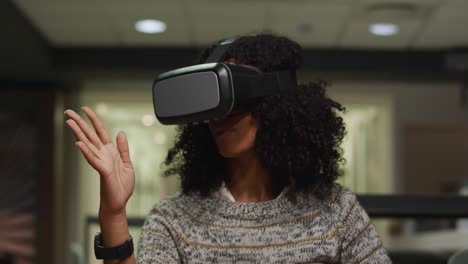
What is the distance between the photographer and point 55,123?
5230 mm

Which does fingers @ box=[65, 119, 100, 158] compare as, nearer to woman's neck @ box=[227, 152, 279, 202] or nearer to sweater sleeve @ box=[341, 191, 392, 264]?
woman's neck @ box=[227, 152, 279, 202]

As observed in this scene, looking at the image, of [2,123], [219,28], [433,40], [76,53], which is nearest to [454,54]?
[433,40]

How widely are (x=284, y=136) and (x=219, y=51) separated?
149 mm

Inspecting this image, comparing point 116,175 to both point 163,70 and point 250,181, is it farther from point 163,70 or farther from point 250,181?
point 163,70

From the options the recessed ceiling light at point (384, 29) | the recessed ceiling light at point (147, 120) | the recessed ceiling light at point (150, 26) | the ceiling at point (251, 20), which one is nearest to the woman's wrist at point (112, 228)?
the ceiling at point (251, 20)

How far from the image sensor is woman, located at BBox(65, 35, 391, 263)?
0.98 metres

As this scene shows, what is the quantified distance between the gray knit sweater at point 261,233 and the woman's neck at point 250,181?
0.03 meters

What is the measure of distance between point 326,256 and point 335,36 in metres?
3.77

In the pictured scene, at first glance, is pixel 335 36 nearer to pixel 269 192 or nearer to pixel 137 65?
pixel 137 65

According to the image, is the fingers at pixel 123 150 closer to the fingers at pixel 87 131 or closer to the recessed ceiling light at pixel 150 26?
the fingers at pixel 87 131

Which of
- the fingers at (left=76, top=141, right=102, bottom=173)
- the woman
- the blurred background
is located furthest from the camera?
the blurred background

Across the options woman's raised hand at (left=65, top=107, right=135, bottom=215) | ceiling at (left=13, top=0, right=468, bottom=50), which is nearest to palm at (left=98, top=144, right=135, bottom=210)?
woman's raised hand at (left=65, top=107, right=135, bottom=215)

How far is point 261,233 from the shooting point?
3.21 feet

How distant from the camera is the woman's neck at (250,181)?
1026 millimetres
